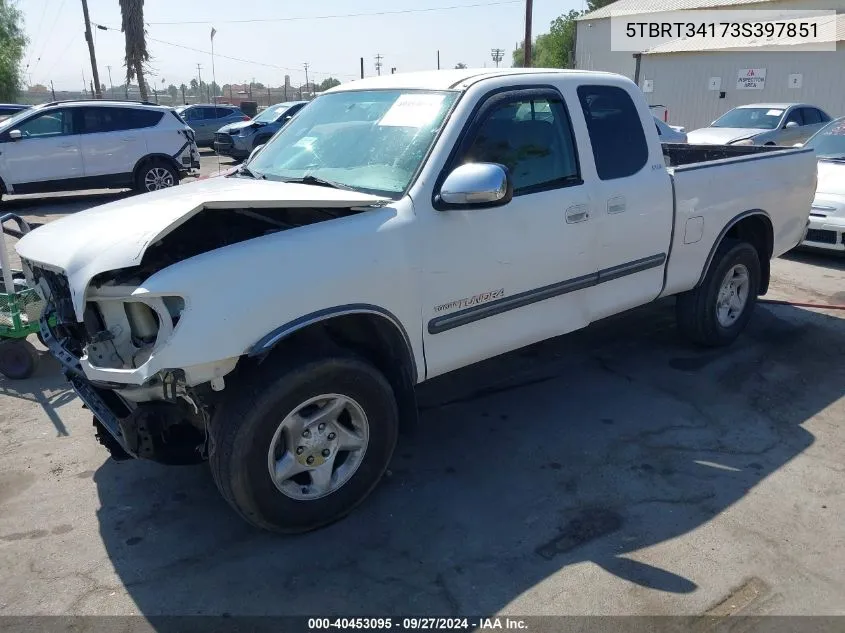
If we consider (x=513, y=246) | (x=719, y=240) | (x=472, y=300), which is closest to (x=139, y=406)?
(x=472, y=300)

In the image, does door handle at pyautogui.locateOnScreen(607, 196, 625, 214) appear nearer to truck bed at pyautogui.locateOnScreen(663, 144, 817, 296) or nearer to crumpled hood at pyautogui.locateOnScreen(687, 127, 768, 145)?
truck bed at pyautogui.locateOnScreen(663, 144, 817, 296)

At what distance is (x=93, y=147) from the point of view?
1297cm

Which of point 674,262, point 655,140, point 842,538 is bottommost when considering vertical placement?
point 842,538

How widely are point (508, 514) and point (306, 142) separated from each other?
94.9 inches

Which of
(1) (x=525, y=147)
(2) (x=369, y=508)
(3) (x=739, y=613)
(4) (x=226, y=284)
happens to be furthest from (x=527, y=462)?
(4) (x=226, y=284)

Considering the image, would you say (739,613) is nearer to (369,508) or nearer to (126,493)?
(369,508)

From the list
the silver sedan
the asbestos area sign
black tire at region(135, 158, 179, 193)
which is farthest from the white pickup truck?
the asbestos area sign

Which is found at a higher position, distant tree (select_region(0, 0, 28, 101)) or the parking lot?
distant tree (select_region(0, 0, 28, 101))

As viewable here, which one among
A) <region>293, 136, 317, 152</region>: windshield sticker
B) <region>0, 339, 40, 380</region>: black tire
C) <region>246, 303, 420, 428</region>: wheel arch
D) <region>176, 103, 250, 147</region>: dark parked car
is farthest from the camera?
<region>176, 103, 250, 147</region>: dark parked car

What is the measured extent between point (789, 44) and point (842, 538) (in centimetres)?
2461

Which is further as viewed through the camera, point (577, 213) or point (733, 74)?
point (733, 74)

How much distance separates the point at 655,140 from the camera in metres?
4.69

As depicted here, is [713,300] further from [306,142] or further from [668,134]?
[668,134]

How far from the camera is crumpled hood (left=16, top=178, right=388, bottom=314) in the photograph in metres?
2.94
